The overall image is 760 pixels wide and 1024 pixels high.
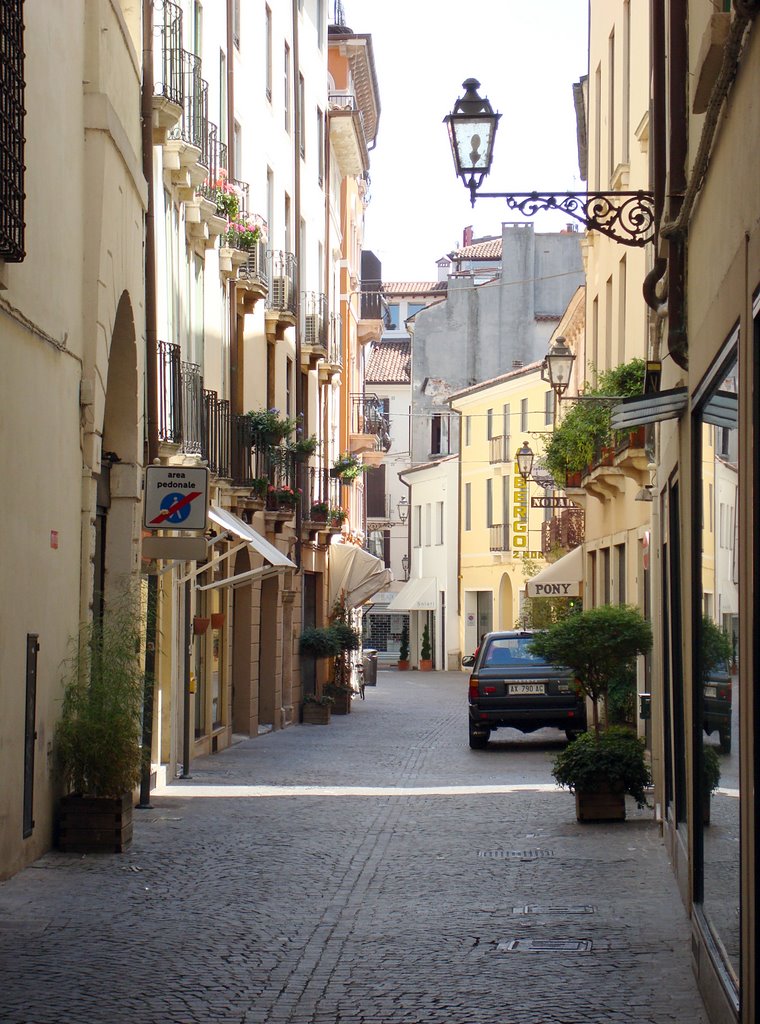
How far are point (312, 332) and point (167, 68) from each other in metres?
15.2

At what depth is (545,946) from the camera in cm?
848

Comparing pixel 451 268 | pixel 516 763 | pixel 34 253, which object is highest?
pixel 451 268

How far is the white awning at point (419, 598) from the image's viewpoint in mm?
66688

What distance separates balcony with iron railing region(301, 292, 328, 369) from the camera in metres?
33.5

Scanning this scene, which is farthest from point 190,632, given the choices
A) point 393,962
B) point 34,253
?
point 393,962

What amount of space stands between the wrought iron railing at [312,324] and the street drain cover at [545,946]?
25.6 metres

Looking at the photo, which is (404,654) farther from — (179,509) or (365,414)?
(179,509)

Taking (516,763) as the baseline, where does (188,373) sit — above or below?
above

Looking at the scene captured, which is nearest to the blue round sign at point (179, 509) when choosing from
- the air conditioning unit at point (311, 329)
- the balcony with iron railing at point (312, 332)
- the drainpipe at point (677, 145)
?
the drainpipe at point (677, 145)

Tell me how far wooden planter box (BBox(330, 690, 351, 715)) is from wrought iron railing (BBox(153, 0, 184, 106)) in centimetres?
1726

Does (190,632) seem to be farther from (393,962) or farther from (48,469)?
(393,962)

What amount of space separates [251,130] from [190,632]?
38.0ft

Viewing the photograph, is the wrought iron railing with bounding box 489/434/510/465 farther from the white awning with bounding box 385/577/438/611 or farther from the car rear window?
the car rear window

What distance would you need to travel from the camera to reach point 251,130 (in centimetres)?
2742
